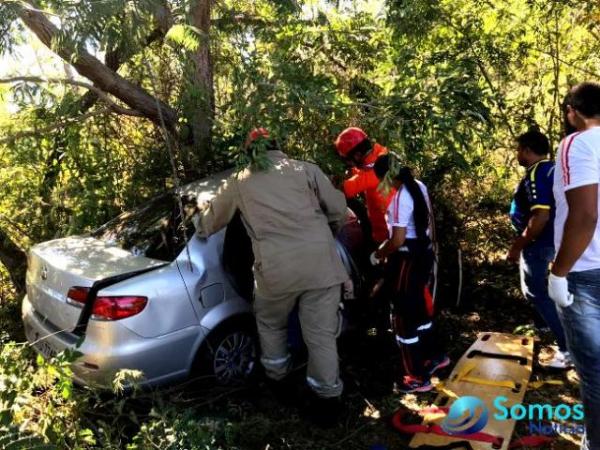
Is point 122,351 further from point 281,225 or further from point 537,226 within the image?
point 537,226

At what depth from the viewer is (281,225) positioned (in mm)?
3279

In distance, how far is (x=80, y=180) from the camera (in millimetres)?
4984

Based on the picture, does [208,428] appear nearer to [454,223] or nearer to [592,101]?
[592,101]

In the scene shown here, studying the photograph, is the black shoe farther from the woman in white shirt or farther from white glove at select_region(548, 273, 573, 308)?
white glove at select_region(548, 273, 573, 308)

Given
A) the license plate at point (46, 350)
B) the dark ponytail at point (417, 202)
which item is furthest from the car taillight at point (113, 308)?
the dark ponytail at point (417, 202)

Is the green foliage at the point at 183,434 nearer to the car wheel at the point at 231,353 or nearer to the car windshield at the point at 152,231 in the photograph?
the car wheel at the point at 231,353

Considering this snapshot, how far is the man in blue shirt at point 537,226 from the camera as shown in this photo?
364 centimetres

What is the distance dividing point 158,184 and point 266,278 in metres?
2.41

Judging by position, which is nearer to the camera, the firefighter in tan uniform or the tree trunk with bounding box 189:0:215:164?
the firefighter in tan uniform

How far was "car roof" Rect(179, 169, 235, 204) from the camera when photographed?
3.85m

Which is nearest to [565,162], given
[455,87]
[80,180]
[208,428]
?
[455,87]

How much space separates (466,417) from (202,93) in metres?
2.99

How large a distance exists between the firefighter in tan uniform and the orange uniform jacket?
529mm

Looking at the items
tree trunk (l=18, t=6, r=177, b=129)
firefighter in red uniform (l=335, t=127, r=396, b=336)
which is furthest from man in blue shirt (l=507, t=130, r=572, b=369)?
tree trunk (l=18, t=6, r=177, b=129)
